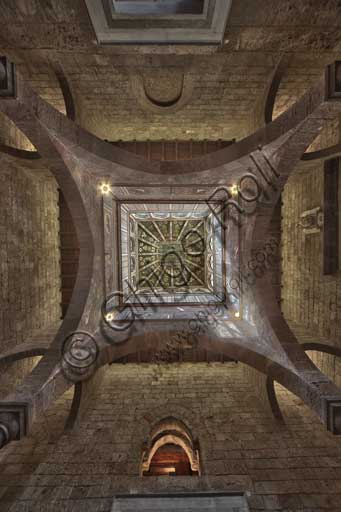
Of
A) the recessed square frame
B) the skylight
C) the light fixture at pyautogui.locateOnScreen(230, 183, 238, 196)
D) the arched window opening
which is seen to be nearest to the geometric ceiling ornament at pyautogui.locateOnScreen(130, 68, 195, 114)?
the skylight

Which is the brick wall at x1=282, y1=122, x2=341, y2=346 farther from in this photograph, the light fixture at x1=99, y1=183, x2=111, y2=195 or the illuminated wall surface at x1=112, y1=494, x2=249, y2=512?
the light fixture at x1=99, y1=183, x2=111, y2=195

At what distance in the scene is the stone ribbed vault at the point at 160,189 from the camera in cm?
450

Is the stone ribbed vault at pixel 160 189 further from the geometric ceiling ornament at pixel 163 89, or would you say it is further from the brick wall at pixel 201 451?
the geometric ceiling ornament at pixel 163 89

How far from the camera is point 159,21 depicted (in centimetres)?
550

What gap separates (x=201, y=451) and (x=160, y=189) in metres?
6.69

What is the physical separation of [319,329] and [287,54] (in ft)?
25.2

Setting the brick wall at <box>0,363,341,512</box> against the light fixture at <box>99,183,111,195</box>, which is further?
the light fixture at <box>99,183,111,195</box>

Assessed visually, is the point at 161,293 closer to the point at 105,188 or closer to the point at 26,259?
the point at 105,188

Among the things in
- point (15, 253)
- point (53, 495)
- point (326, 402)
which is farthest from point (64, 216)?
point (326, 402)

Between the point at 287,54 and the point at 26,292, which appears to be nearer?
the point at 287,54

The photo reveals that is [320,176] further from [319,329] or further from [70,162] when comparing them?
[70,162]

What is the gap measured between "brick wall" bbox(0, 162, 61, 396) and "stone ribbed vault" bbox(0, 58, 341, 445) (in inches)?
54.0

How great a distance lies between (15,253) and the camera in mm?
7789

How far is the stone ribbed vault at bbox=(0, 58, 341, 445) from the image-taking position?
14.8 ft
